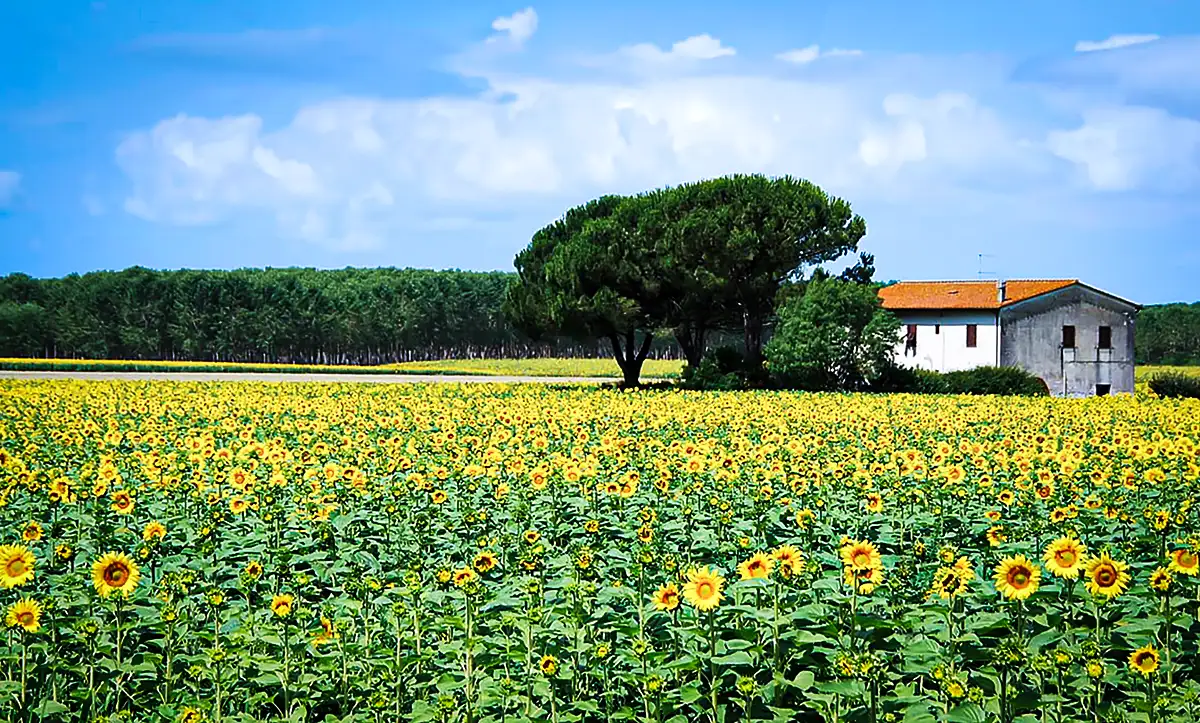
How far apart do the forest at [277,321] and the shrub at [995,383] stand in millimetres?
65555

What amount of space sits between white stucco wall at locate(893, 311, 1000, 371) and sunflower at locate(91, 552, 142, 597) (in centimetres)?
4049

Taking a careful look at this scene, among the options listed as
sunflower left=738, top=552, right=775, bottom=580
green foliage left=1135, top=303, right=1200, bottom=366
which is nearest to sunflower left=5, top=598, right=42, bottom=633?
sunflower left=738, top=552, right=775, bottom=580

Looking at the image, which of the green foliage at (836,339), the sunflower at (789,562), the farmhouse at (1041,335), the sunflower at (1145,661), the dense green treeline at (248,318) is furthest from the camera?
the dense green treeline at (248,318)

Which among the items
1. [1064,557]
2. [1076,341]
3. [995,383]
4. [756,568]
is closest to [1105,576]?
[1064,557]

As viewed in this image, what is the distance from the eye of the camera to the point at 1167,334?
4402 inches

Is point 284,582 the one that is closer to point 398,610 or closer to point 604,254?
point 398,610

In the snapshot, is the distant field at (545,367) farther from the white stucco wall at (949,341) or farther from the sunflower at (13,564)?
the sunflower at (13,564)

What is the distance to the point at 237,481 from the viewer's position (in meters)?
7.92

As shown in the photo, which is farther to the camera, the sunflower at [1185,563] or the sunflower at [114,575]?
the sunflower at [114,575]

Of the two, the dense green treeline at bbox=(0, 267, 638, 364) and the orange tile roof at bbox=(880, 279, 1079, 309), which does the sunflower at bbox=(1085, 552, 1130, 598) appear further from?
the dense green treeline at bbox=(0, 267, 638, 364)

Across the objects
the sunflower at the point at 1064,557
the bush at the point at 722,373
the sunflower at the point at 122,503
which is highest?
the bush at the point at 722,373

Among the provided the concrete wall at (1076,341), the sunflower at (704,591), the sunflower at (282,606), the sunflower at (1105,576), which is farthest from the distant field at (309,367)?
the sunflower at (1105,576)

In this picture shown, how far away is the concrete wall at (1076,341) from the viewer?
146 ft

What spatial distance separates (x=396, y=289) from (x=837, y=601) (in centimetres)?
11278
